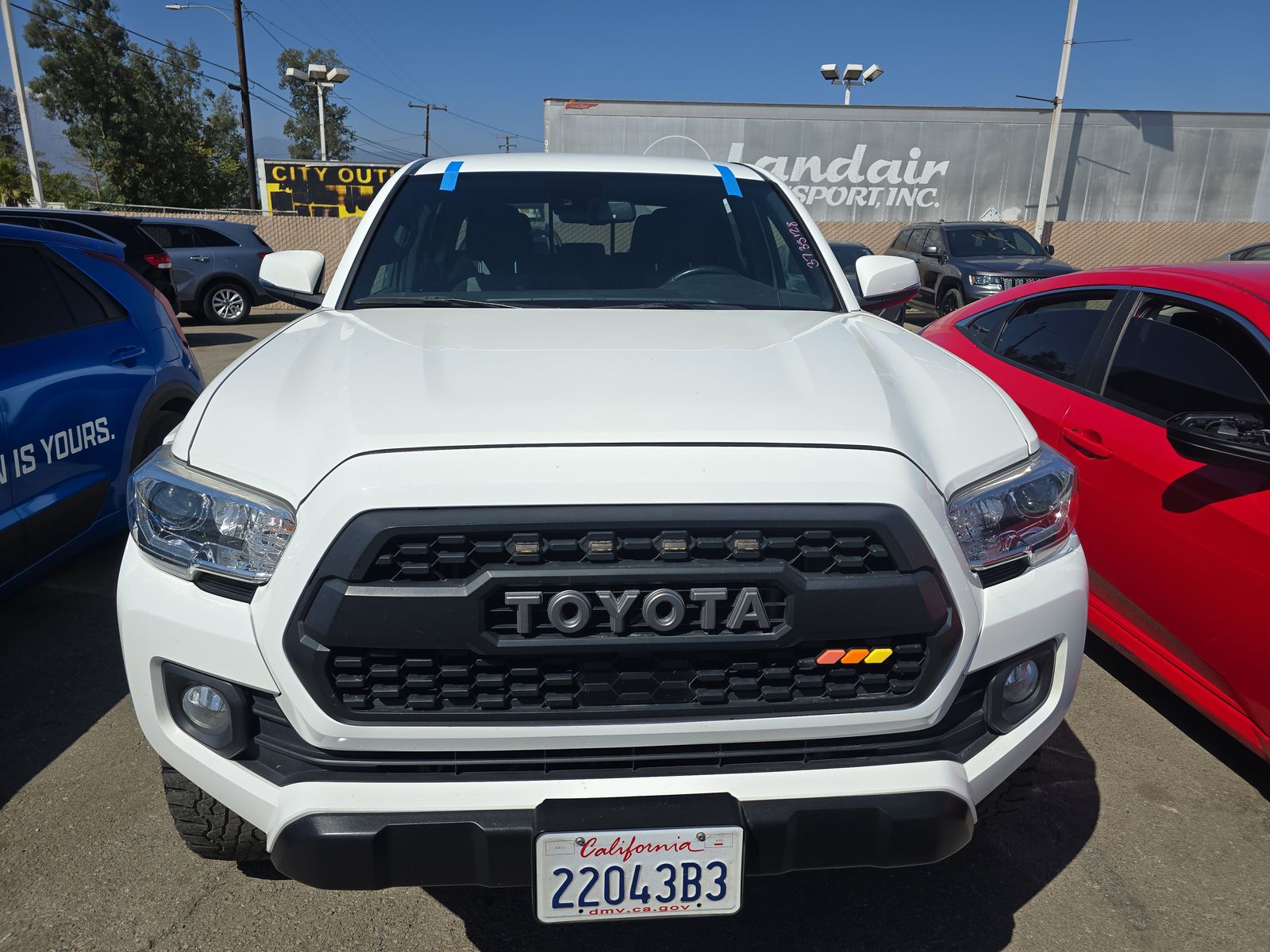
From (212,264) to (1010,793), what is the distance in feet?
48.7

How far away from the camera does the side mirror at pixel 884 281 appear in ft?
10.5

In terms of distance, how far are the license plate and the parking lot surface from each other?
0.43 ft

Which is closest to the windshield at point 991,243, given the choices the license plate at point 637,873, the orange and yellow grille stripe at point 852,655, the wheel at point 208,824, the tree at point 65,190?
the orange and yellow grille stripe at point 852,655

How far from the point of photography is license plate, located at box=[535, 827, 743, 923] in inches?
63.8

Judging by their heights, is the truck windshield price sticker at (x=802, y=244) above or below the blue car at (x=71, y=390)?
above

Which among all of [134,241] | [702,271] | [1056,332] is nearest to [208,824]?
[702,271]

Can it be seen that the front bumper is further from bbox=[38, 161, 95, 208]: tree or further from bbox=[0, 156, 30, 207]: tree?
bbox=[38, 161, 95, 208]: tree

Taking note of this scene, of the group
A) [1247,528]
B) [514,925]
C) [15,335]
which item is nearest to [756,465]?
[514,925]

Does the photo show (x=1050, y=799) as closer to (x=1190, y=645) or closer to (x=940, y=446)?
(x=1190, y=645)

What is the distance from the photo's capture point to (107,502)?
3943 mm

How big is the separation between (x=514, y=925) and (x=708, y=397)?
4.42 feet

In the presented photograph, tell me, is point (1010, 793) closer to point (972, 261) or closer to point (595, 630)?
point (595, 630)

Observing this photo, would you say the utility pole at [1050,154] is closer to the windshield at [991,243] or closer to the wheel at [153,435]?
the windshield at [991,243]

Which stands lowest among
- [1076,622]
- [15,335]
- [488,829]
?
[488,829]
